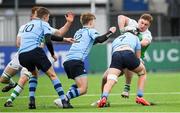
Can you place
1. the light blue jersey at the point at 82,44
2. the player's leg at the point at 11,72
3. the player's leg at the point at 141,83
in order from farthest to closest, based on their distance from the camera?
the player's leg at the point at 11,72, the light blue jersey at the point at 82,44, the player's leg at the point at 141,83

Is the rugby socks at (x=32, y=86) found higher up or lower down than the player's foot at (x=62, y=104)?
higher up

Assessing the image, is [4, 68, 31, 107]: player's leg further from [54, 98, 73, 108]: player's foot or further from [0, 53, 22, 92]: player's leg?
[0, 53, 22, 92]: player's leg

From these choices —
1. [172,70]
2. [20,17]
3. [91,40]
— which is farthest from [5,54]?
[91,40]

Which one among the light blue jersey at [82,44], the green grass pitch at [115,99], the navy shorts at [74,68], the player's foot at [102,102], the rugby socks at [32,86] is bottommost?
the green grass pitch at [115,99]

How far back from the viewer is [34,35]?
15.9 m

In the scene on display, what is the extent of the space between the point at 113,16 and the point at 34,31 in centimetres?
2178

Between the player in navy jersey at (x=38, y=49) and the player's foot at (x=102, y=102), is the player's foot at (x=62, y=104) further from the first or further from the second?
the player's foot at (x=102, y=102)

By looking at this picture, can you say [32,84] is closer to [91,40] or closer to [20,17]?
[91,40]

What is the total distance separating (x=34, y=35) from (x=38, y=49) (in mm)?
295

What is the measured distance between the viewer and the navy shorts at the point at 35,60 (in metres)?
15.7

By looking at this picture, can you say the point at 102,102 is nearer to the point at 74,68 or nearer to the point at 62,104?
the point at 62,104

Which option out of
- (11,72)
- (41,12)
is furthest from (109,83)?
(11,72)

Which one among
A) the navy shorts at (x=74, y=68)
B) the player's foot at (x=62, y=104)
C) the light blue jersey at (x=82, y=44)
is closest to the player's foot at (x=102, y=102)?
the player's foot at (x=62, y=104)

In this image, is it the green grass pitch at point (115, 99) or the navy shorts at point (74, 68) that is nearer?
the green grass pitch at point (115, 99)
